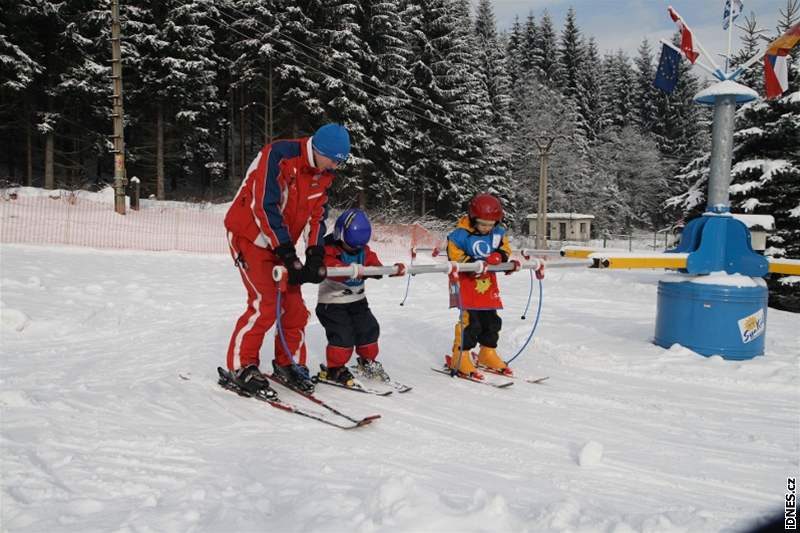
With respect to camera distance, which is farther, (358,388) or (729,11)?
(729,11)

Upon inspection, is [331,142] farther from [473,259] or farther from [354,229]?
[473,259]

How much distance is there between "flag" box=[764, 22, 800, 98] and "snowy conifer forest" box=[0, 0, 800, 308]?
1115cm

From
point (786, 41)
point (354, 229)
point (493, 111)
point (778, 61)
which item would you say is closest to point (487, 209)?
point (354, 229)

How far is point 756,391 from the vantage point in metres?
5.23

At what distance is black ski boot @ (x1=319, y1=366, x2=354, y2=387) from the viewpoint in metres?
A: 5.05

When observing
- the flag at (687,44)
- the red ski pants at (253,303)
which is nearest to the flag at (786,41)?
the flag at (687,44)

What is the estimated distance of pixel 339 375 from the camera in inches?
201

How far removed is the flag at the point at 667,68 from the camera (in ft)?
27.0

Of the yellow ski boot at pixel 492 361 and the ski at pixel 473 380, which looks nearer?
the ski at pixel 473 380

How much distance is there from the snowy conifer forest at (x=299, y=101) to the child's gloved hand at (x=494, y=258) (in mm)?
14913

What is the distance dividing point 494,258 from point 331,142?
2.20 m

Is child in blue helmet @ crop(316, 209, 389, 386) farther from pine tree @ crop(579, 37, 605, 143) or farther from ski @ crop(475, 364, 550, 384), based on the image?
pine tree @ crop(579, 37, 605, 143)

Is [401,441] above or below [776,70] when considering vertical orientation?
below

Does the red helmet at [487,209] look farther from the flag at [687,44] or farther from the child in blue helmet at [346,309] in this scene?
the flag at [687,44]
